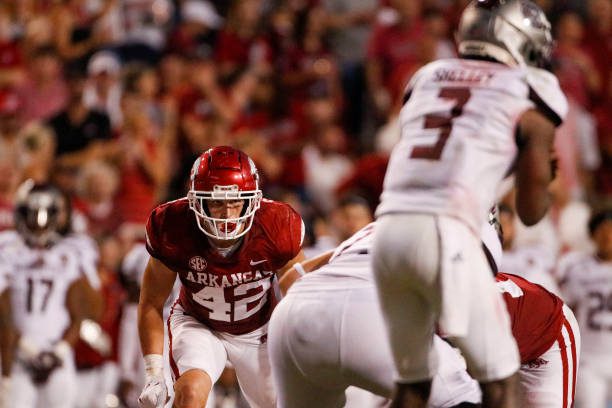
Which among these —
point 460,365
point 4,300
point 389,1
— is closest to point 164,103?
point 389,1

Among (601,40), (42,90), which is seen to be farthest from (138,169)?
(601,40)

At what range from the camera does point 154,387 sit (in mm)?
5113

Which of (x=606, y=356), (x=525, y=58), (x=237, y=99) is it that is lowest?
(x=606, y=356)

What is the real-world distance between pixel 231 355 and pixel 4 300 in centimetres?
271

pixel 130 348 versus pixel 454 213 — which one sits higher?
pixel 454 213

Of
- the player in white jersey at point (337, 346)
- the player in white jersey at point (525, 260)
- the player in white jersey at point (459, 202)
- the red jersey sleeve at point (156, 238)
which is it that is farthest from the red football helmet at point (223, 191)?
the player in white jersey at point (525, 260)

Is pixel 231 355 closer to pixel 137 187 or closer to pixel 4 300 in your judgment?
pixel 4 300

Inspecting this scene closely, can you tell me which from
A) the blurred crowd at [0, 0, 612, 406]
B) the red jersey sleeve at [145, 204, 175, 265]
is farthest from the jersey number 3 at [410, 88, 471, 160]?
the blurred crowd at [0, 0, 612, 406]

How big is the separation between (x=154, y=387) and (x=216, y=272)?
0.55 m

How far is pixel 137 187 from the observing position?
9484 mm

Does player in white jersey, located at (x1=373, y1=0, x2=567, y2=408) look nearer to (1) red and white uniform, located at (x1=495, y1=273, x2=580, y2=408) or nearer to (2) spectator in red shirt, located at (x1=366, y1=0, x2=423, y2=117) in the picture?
(1) red and white uniform, located at (x1=495, y1=273, x2=580, y2=408)

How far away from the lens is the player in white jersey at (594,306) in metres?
7.87

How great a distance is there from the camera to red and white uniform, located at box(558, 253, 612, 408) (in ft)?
25.8

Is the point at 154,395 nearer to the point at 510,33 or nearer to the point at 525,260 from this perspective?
the point at 510,33
